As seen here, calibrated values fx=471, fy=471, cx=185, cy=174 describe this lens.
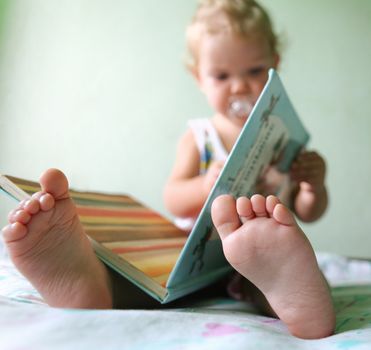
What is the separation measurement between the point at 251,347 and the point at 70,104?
0.66 meters

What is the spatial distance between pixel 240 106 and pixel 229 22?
6.1 inches

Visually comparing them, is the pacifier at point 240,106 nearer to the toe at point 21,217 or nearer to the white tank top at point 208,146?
the white tank top at point 208,146

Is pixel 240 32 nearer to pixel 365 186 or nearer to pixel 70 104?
pixel 70 104

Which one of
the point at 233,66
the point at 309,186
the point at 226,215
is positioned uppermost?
the point at 233,66

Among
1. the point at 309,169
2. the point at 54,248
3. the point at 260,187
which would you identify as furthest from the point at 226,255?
the point at 309,169

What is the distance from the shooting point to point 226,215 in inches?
15.2

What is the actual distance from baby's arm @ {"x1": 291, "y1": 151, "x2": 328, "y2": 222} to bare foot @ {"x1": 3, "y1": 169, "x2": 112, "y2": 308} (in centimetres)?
43

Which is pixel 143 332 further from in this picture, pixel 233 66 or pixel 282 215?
pixel 233 66

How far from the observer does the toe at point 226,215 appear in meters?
0.39

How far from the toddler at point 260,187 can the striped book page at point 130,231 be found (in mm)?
96

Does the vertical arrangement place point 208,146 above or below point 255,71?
below

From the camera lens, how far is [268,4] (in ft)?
4.18

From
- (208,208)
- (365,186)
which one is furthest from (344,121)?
(208,208)

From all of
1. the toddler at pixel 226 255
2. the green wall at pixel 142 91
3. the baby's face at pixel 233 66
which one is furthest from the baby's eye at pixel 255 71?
the toddler at pixel 226 255
